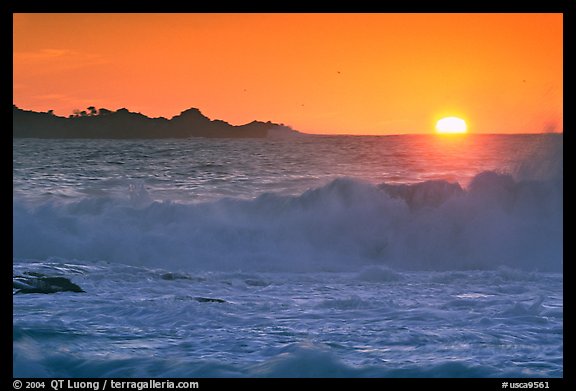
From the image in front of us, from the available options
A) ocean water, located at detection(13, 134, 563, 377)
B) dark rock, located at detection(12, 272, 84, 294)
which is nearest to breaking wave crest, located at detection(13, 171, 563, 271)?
ocean water, located at detection(13, 134, 563, 377)

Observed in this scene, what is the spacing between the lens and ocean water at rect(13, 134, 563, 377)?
221 inches

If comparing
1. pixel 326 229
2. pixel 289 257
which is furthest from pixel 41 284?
pixel 326 229

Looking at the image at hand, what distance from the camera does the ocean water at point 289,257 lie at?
5.61 m

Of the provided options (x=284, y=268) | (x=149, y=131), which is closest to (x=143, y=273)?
(x=284, y=268)

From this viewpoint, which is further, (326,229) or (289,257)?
(326,229)

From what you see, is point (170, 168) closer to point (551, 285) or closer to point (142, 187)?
point (142, 187)

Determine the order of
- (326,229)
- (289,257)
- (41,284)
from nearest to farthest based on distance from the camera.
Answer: (41,284) → (289,257) → (326,229)

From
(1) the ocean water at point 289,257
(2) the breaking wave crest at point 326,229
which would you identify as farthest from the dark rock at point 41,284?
(2) the breaking wave crest at point 326,229

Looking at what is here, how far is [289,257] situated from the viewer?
12.3 metres

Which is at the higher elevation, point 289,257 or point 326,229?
point 326,229

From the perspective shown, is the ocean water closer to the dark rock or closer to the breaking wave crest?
the breaking wave crest

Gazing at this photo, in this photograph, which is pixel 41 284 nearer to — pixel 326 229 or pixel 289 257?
pixel 289 257

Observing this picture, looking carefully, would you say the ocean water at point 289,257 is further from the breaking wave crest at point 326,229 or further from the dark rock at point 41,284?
the dark rock at point 41,284
